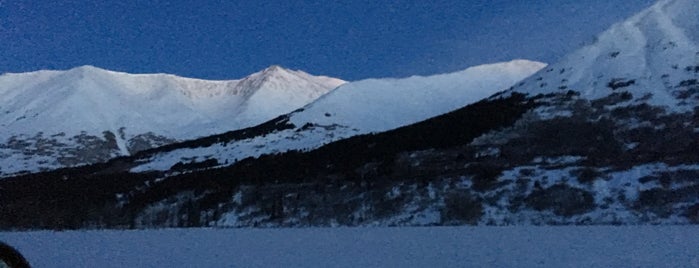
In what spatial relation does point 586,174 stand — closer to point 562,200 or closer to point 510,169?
point 562,200

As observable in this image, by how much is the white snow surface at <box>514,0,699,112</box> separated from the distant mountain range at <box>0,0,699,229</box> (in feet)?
1.46

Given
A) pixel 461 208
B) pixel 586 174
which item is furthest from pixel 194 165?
pixel 586 174

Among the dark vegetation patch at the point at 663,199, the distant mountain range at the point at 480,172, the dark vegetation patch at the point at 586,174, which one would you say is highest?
the distant mountain range at the point at 480,172

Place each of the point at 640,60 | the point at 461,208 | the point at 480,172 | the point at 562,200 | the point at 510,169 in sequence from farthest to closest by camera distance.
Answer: the point at 640,60
the point at 510,169
the point at 480,172
the point at 461,208
the point at 562,200

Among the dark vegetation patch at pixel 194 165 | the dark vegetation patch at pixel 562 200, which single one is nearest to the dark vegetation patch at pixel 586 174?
the dark vegetation patch at pixel 562 200

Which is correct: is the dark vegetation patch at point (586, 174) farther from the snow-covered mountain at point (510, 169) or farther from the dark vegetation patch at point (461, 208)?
the dark vegetation patch at point (461, 208)

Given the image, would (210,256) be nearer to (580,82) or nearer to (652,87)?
(652,87)

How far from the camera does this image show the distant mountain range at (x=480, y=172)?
249 feet

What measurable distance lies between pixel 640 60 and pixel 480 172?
220 feet

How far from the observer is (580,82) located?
13000 cm

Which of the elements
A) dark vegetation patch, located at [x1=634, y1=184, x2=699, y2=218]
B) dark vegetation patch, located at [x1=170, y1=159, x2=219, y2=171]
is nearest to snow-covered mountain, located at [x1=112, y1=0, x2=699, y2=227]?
dark vegetation patch, located at [x1=634, y1=184, x2=699, y2=218]

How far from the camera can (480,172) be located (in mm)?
84750

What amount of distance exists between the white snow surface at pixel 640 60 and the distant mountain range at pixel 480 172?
44 cm

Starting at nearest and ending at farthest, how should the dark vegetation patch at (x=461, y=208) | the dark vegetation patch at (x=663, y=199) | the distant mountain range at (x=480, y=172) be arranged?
the dark vegetation patch at (x=663, y=199) < the dark vegetation patch at (x=461, y=208) < the distant mountain range at (x=480, y=172)
